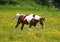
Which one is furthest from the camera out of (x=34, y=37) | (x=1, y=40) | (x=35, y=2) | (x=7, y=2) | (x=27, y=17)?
(x=35, y=2)

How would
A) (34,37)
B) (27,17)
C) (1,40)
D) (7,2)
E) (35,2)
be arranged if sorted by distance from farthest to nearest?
(35,2)
(7,2)
(27,17)
(34,37)
(1,40)

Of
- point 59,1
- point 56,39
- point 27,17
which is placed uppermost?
point 27,17

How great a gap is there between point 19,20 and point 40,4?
48.4 m

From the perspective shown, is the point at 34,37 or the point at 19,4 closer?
the point at 34,37

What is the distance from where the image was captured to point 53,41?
18.6m

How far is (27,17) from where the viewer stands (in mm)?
20766

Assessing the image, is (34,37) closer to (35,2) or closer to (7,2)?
(7,2)

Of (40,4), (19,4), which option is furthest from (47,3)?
(19,4)

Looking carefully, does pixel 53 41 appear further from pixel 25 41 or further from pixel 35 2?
pixel 35 2

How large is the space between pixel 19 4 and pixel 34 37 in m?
47.3

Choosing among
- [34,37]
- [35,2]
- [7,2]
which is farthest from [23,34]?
[35,2]

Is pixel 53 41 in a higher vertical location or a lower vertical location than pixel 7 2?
higher

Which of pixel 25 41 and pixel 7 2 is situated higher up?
pixel 25 41

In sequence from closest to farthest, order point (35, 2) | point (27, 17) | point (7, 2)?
point (27, 17), point (7, 2), point (35, 2)
